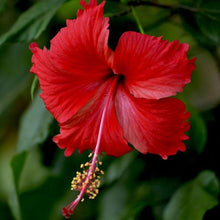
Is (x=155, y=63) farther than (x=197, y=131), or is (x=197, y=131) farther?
(x=197, y=131)

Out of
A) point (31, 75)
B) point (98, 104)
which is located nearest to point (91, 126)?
point (98, 104)

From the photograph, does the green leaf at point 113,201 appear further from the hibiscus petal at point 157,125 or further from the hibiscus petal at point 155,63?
the hibiscus petal at point 155,63

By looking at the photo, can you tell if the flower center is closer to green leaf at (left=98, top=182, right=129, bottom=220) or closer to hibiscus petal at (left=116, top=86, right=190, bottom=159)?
hibiscus petal at (left=116, top=86, right=190, bottom=159)

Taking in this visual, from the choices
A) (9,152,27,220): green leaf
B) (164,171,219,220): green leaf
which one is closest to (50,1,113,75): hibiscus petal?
(9,152,27,220): green leaf

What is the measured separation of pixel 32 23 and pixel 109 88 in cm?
33

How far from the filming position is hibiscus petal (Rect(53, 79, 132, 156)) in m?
1.11

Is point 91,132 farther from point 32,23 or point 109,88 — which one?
point 32,23

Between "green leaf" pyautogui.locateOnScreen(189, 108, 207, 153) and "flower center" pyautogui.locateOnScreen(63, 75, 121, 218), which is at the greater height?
"flower center" pyautogui.locateOnScreen(63, 75, 121, 218)

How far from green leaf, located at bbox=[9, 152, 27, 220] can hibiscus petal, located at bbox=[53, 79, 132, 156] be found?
0.84ft

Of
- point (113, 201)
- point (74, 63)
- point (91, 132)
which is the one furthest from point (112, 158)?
point (74, 63)

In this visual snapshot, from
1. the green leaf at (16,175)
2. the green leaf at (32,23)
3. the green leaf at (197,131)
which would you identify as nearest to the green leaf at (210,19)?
the green leaf at (197,131)

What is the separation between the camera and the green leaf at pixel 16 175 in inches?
52.0

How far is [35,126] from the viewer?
4.49ft

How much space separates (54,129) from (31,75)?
50 cm
